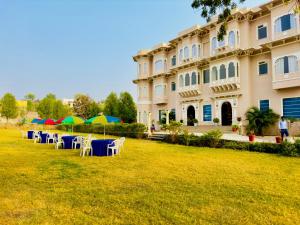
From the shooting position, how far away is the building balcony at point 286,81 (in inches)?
749

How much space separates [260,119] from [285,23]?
8.54 metres

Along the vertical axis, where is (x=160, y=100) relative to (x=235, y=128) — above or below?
above

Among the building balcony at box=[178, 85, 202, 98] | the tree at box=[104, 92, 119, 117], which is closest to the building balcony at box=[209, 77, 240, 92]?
the building balcony at box=[178, 85, 202, 98]

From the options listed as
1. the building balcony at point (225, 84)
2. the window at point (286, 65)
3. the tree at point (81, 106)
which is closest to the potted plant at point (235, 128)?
the building balcony at point (225, 84)

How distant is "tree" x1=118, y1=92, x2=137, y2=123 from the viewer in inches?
1740

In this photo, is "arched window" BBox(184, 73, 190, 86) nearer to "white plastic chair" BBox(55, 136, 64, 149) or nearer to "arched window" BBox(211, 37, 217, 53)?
"arched window" BBox(211, 37, 217, 53)

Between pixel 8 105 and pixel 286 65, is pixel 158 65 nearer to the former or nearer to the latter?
pixel 286 65

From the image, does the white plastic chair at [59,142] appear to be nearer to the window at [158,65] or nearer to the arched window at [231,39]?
the arched window at [231,39]

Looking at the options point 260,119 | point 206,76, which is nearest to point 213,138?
point 260,119

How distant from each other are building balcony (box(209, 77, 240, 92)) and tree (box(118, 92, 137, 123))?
21743 millimetres

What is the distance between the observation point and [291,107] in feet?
65.3

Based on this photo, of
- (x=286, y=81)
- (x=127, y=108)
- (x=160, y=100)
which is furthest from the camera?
(x=127, y=108)

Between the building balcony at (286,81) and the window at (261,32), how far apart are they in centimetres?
480

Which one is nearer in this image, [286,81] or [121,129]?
[286,81]
